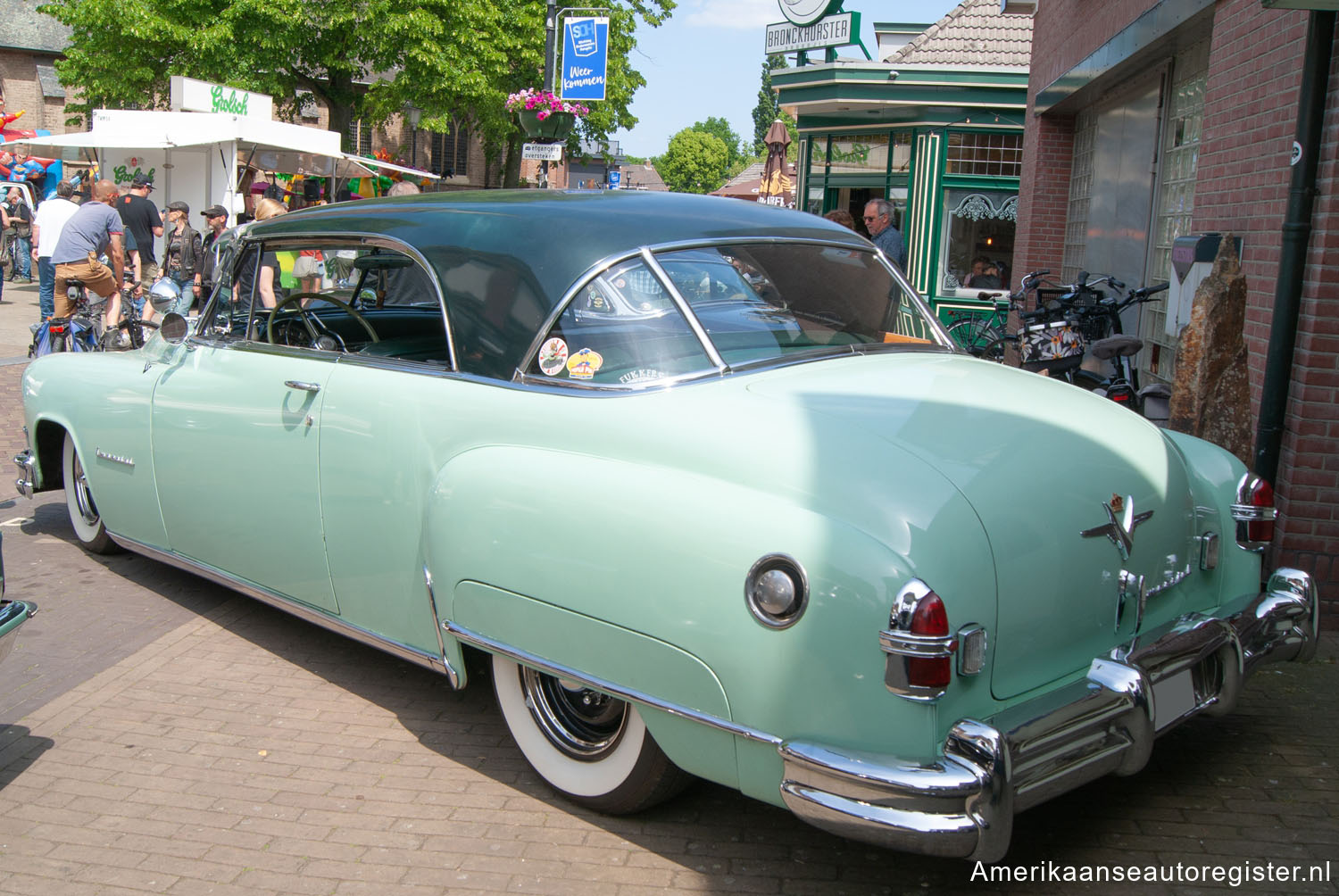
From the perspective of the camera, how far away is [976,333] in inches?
575

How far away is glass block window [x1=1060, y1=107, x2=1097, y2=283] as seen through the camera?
462 inches

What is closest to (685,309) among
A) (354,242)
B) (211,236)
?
(354,242)

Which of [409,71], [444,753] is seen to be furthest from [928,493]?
[409,71]

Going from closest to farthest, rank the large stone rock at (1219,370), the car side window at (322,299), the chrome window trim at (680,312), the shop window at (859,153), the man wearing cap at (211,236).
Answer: the chrome window trim at (680,312)
the car side window at (322,299)
the large stone rock at (1219,370)
the man wearing cap at (211,236)
the shop window at (859,153)

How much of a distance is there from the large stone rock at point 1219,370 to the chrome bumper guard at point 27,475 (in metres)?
5.77

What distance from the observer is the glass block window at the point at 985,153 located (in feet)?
53.3

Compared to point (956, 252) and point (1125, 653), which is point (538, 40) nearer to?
point (956, 252)

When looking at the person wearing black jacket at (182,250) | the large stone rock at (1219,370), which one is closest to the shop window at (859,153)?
the person wearing black jacket at (182,250)

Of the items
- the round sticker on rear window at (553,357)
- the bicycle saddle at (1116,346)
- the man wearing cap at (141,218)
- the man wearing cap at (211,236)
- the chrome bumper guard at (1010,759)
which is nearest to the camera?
the chrome bumper guard at (1010,759)

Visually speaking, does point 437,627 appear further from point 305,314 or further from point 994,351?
point 994,351

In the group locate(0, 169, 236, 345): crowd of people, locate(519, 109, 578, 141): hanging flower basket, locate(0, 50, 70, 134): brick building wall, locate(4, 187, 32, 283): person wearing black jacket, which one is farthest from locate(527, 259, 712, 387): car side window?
locate(0, 50, 70, 134): brick building wall

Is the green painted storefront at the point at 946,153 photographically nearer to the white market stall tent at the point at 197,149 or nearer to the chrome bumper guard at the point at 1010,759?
the white market stall tent at the point at 197,149

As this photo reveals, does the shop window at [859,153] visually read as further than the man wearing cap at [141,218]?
Yes

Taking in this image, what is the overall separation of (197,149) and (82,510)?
49.9 ft
